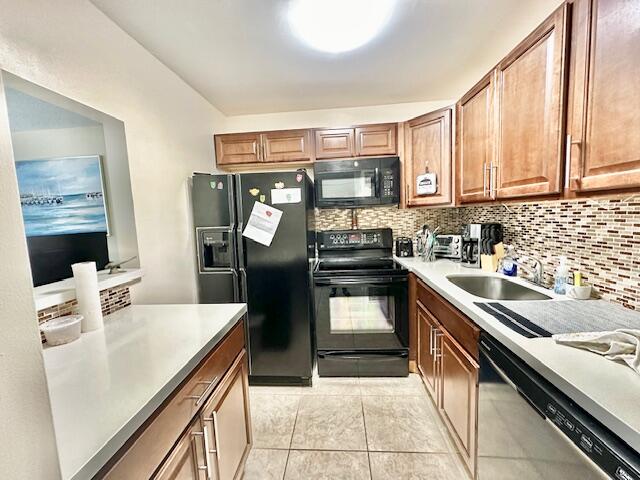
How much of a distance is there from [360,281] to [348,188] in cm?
85

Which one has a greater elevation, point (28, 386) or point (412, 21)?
point (412, 21)

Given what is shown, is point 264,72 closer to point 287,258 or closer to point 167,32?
point 167,32

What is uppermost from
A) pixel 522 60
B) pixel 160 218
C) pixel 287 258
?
pixel 522 60

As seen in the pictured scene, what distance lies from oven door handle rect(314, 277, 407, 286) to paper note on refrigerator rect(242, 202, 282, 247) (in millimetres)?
516

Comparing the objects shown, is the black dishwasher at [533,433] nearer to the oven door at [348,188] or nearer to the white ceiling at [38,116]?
the oven door at [348,188]

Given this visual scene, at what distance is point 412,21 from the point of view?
5.01 feet

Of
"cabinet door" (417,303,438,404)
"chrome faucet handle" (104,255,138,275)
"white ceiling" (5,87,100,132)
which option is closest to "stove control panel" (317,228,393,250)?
"cabinet door" (417,303,438,404)

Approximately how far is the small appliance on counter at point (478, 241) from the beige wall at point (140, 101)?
2184 mm

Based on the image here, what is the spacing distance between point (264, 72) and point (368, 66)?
0.75 metres

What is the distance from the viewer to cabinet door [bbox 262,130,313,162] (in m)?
2.57

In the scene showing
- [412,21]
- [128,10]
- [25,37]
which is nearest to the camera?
[25,37]

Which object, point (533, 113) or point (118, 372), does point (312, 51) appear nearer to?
point (533, 113)

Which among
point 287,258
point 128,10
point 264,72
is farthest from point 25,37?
point 287,258

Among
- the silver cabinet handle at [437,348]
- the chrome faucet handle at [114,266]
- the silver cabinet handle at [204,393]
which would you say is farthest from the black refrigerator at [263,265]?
the silver cabinet handle at [204,393]
